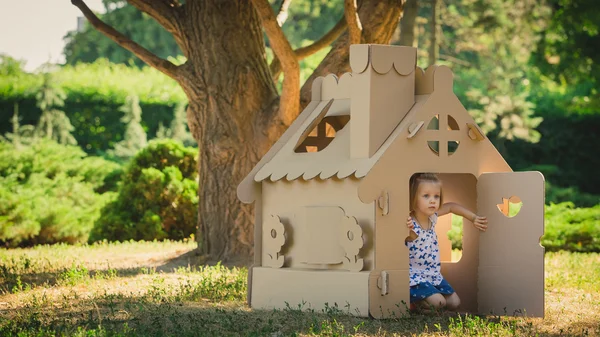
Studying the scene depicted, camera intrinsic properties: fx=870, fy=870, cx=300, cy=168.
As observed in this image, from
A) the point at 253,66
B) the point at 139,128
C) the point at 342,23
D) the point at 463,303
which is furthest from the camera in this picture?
the point at 139,128

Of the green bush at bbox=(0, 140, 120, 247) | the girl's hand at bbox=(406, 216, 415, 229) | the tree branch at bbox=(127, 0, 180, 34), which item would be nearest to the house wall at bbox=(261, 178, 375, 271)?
the girl's hand at bbox=(406, 216, 415, 229)

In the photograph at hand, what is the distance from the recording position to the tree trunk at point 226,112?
970 centimetres

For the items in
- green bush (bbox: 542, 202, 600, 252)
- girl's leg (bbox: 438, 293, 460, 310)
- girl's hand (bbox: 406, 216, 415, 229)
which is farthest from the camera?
green bush (bbox: 542, 202, 600, 252)

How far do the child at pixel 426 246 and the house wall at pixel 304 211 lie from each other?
19.0 inches

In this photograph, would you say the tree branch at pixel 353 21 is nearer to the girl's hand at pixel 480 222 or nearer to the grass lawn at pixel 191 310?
the grass lawn at pixel 191 310

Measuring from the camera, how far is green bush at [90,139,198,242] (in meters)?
13.0

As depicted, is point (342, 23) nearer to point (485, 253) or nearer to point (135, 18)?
point (485, 253)

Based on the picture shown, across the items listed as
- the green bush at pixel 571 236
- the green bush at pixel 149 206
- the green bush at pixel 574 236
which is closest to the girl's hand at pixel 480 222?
the green bush at pixel 571 236

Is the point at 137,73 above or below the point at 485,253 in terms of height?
above

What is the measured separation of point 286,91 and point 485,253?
3.49 meters

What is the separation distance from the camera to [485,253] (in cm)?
625

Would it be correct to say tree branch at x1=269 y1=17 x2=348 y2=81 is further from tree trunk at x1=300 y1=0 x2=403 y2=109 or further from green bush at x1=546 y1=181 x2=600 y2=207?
green bush at x1=546 y1=181 x2=600 y2=207

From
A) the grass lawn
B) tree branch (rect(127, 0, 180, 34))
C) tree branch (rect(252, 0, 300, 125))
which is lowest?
the grass lawn

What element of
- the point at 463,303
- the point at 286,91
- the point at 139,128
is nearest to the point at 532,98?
the point at 139,128
